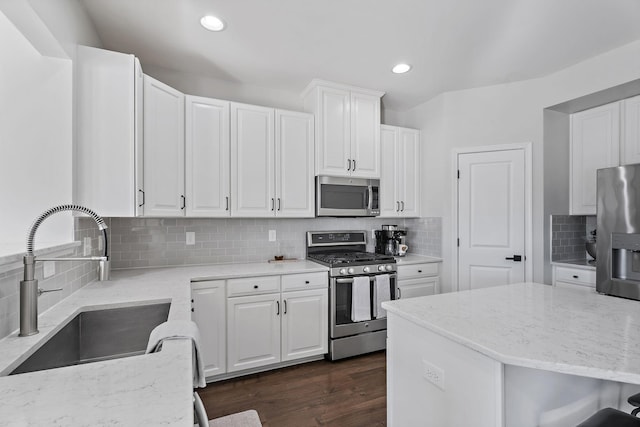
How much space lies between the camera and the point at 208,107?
8.76ft

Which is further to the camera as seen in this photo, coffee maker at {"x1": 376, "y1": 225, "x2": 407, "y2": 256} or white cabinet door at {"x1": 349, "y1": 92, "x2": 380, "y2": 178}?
coffee maker at {"x1": 376, "y1": 225, "x2": 407, "y2": 256}

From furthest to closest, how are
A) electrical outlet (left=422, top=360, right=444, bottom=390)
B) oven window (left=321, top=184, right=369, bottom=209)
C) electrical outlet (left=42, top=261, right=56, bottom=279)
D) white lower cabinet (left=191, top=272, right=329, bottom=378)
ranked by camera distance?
oven window (left=321, top=184, right=369, bottom=209) → white lower cabinet (left=191, top=272, right=329, bottom=378) → electrical outlet (left=42, top=261, right=56, bottom=279) → electrical outlet (left=422, top=360, right=444, bottom=390)

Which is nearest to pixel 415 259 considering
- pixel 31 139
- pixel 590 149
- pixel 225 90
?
pixel 590 149

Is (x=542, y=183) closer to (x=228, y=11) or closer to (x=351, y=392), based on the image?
(x=351, y=392)

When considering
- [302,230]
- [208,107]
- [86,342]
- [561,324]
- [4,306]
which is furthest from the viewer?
[302,230]

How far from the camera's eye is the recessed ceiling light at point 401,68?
278cm

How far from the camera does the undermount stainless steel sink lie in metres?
1.33

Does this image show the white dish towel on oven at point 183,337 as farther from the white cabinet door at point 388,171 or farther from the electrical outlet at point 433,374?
the white cabinet door at point 388,171

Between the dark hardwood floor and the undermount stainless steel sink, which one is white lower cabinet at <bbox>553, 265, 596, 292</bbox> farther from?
the undermount stainless steel sink

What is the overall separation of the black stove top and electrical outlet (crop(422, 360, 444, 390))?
1539 millimetres

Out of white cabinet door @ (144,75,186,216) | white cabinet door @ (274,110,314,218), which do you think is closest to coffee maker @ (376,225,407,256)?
white cabinet door @ (274,110,314,218)

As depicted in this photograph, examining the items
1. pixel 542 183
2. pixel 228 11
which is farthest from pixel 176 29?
pixel 542 183

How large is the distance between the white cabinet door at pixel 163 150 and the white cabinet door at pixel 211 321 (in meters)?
0.66

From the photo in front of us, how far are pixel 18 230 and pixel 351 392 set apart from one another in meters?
2.35
